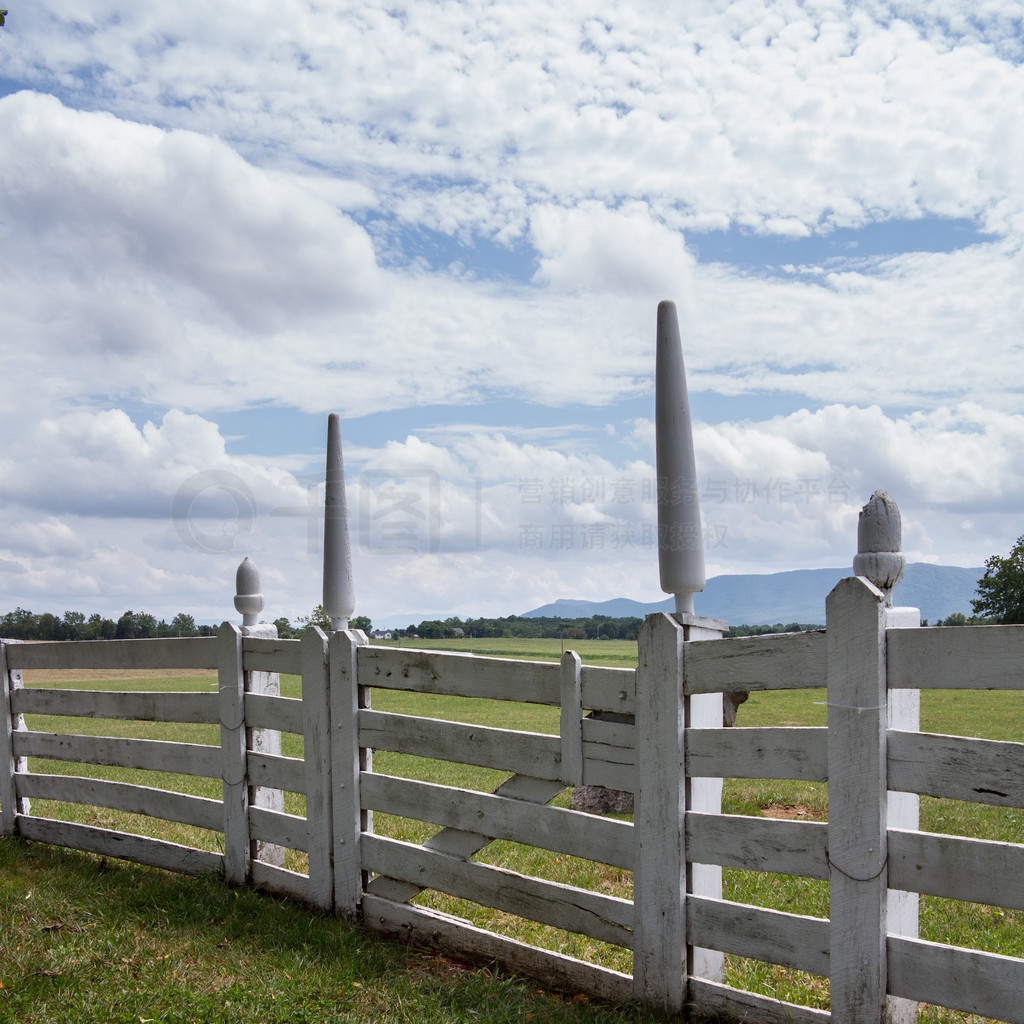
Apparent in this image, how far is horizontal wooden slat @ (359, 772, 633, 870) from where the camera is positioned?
451cm

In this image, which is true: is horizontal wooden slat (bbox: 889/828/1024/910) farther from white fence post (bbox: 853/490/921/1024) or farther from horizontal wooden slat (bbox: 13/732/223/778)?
horizontal wooden slat (bbox: 13/732/223/778)

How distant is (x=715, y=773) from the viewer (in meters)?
4.21

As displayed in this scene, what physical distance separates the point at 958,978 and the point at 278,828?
433 centimetres

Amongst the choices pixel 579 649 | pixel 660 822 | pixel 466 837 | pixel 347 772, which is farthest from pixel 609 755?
pixel 579 649

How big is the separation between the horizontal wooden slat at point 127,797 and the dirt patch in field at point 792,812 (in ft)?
16.9

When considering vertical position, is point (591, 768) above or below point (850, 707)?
below

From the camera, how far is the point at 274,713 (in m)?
Answer: 6.32

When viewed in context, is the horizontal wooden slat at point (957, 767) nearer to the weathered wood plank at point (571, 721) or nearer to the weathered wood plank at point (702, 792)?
the weathered wood plank at point (702, 792)

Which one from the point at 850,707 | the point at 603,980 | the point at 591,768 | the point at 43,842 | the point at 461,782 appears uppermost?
the point at 850,707

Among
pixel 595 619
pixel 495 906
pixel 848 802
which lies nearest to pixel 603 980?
pixel 495 906

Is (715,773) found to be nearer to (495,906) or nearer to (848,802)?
(848,802)

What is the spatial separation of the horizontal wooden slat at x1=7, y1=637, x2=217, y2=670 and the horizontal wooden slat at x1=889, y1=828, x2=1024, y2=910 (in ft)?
16.4

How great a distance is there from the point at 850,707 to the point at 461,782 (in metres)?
8.40

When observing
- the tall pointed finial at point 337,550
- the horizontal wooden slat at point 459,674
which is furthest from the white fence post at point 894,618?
the tall pointed finial at point 337,550
